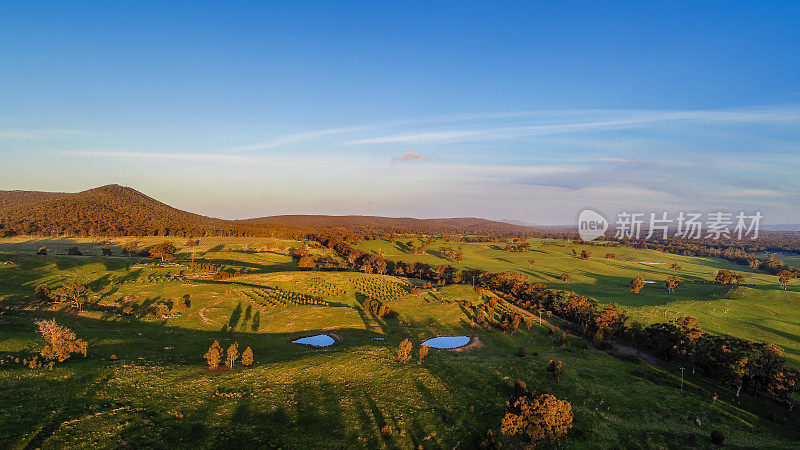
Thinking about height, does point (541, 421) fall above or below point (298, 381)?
above

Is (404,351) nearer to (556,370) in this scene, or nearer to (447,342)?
(447,342)

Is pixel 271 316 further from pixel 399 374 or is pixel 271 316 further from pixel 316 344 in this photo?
pixel 399 374

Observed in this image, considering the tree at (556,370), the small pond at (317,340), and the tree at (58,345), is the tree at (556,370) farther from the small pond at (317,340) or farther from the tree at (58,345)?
the tree at (58,345)

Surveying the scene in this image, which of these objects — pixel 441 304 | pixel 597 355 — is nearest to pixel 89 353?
pixel 441 304

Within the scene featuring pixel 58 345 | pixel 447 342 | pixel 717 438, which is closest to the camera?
pixel 717 438

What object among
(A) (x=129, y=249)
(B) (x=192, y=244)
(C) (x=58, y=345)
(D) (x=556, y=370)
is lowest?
(A) (x=129, y=249)

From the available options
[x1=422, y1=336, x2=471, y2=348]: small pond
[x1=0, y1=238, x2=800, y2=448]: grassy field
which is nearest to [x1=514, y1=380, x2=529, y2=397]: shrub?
[x1=0, y1=238, x2=800, y2=448]: grassy field

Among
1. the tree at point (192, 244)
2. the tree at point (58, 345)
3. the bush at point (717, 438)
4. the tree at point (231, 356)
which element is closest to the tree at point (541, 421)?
the bush at point (717, 438)

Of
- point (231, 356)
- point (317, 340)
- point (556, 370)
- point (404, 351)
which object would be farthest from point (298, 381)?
point (556, 370)
